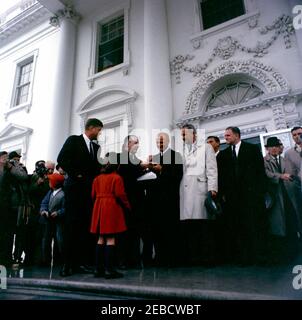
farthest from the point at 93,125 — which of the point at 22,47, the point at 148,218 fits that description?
the point at 22,47

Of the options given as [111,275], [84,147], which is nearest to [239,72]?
[84,147]

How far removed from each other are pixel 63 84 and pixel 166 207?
5973 millimetres

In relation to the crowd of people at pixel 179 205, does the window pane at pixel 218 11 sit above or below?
above

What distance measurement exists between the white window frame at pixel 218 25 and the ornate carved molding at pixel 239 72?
101cm

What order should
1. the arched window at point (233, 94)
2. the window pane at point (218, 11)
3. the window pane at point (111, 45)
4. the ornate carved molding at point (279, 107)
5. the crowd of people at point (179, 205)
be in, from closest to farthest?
the crowd of people at point (179, 205)
the ornate carved molding at point (279, 107)
the arched window at point (233, 94)
the window pane at point (218, 11)
the window pane at point (111, 45)

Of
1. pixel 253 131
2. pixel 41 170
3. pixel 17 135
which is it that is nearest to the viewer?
pixel 41 170

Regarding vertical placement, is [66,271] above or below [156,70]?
below

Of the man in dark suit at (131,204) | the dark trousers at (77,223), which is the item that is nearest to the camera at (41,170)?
the dark trousers at (77,223)

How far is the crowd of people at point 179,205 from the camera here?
272 centimetres

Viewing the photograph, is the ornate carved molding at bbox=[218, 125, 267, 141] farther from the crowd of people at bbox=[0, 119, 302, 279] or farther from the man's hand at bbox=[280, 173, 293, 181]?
the man's hand at bbox=[280, 173, 293, 181]

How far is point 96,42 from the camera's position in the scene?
8172 mm

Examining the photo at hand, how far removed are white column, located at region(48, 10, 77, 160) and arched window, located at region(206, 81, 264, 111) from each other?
4.02m

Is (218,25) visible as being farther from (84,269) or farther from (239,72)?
(84,269)

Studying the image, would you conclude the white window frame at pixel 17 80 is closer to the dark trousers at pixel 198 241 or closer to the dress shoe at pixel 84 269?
the dress shoe at pixel 84 269
